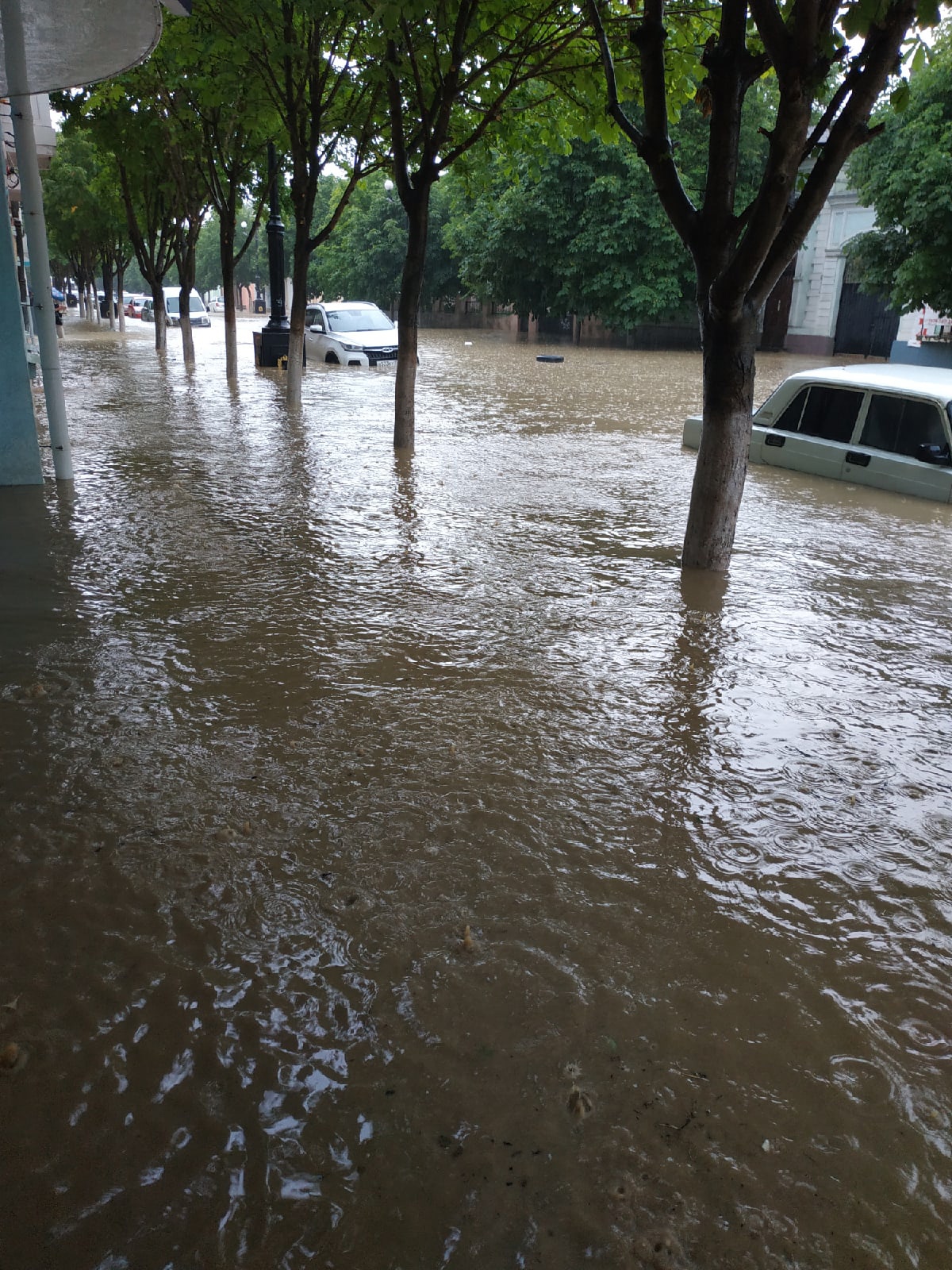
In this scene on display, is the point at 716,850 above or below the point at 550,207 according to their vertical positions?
below

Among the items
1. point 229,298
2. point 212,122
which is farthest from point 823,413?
point 229,298

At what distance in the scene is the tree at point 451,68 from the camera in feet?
30.0

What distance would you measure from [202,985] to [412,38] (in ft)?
32.5

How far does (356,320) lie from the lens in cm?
2589

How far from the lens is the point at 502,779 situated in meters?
3.85

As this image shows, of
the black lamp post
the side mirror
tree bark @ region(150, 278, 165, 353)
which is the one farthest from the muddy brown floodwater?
tree bark @ region(150, 278, 165, 353)

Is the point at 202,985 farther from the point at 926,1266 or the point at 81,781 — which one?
the point at 926,1266

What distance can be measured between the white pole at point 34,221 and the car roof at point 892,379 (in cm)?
756

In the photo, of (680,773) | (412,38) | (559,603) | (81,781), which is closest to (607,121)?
(412,38)

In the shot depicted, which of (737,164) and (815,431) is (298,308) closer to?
(815,431)

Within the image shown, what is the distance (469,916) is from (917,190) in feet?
86.3

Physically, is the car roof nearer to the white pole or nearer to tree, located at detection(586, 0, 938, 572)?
tree, located at detection(586, 0, 938, 572)

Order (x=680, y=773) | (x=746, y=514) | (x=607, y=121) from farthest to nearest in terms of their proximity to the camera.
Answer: (x=607, y=121) → (x=746, y=514) → (x=680, y=773)

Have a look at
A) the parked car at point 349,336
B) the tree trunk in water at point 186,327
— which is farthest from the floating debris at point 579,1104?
the parked car at point 349,336
